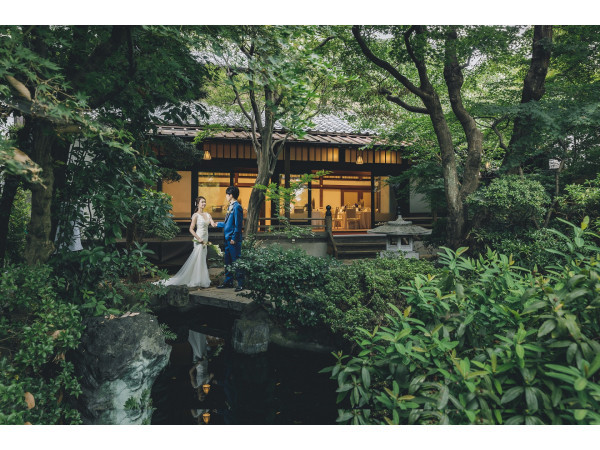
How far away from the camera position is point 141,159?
4289mm

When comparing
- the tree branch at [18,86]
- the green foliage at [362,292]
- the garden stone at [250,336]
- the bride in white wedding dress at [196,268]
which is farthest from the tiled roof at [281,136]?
the tree branch at [18,86]

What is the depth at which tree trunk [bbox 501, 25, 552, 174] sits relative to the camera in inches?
292

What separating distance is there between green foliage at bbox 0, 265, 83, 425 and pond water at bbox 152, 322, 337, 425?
1365 millimetres

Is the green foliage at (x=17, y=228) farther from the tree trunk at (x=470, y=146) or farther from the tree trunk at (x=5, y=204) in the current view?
the tree trunk at (x=470, y=146)

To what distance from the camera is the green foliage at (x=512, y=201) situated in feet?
21.6

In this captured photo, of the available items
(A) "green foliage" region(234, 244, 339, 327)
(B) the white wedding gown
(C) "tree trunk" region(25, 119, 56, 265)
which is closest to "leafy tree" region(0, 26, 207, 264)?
(C) "tree trunk" region(25, 119, 56, 265)

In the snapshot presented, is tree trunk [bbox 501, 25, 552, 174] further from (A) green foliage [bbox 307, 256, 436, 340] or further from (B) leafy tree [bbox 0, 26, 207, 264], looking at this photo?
(B) leafy tree [bbox 0, 26, 207, 264]

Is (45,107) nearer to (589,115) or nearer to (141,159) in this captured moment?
(141,159)

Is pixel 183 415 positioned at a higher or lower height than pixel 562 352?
lower

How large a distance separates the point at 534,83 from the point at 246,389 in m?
8.36

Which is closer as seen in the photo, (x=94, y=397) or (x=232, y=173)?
(x=94, y=397)

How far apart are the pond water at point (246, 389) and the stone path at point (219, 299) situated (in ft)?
2.87
